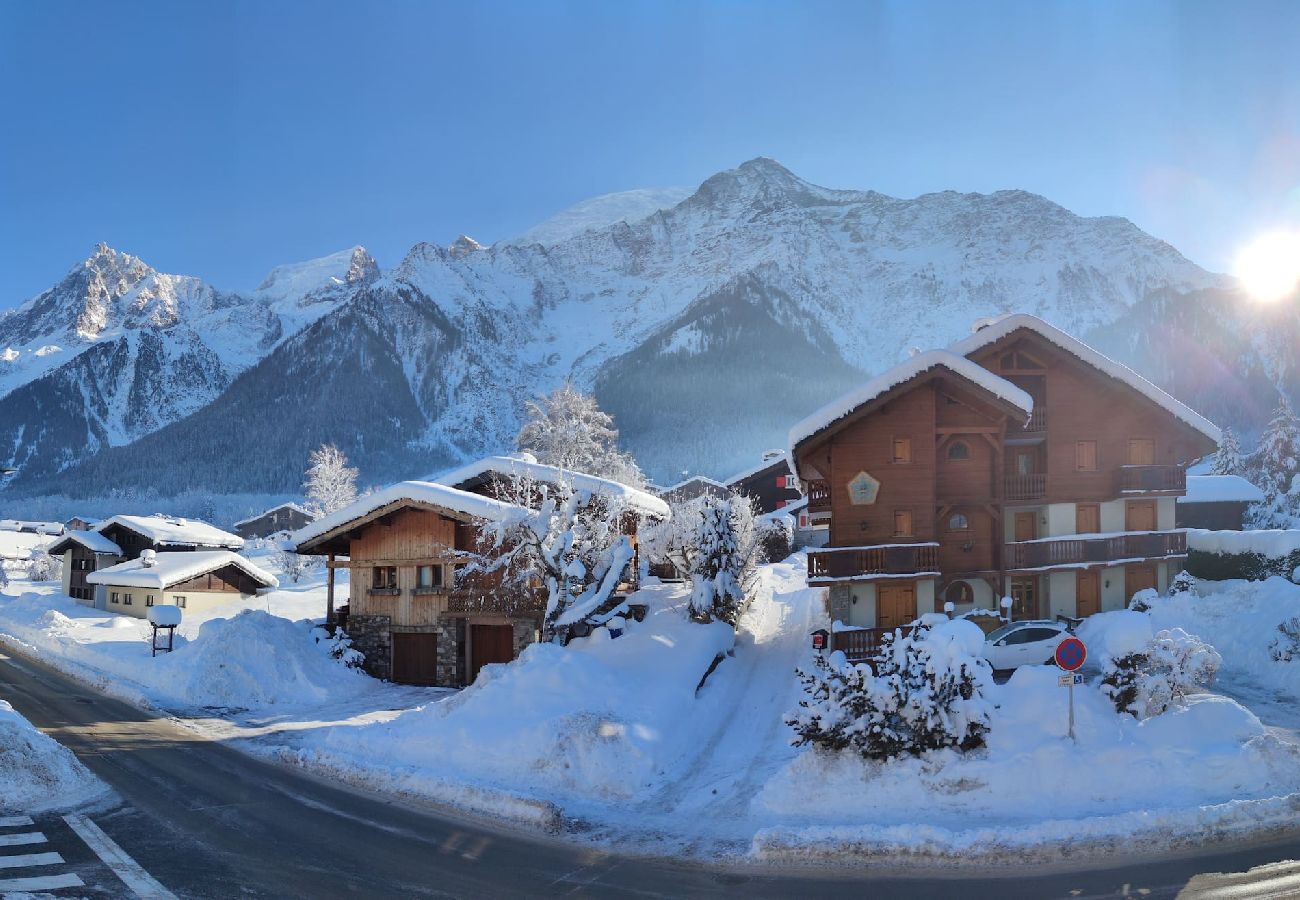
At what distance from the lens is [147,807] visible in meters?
16.0

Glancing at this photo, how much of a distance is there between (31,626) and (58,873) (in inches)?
1639

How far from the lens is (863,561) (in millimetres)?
29875

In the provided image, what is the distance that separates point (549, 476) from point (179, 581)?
35.1 metres

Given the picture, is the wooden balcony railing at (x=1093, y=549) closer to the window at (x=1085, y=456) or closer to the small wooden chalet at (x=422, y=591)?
the window at (x=1085, y=456)

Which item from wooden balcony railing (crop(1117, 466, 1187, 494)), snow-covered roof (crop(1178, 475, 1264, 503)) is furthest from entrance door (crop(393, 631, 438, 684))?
snow-covered roof (crop(1178, 475, 1264, 503))

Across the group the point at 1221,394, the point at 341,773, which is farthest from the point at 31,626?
the point at 1221,394

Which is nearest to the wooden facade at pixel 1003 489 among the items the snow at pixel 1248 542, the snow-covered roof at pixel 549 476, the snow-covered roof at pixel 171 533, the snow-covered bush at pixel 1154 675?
the snow at pixel 1248 542

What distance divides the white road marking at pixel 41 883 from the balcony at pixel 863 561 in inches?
892

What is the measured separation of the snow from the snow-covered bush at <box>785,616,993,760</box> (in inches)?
1015

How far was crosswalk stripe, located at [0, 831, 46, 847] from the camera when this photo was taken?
13562 millimetres

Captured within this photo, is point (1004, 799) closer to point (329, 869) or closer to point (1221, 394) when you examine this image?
point (329, 869)

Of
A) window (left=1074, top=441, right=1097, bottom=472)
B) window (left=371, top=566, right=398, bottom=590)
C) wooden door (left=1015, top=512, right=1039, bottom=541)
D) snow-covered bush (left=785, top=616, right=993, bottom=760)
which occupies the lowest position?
snow-covered bush (left=785, top=616, right=993, bottom=760)

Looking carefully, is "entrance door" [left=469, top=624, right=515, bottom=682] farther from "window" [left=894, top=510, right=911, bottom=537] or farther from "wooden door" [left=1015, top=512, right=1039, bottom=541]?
"wooden door" [left=1015, top=512, right=1039, bottom=541]

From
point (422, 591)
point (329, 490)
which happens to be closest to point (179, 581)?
point (422, 591)
